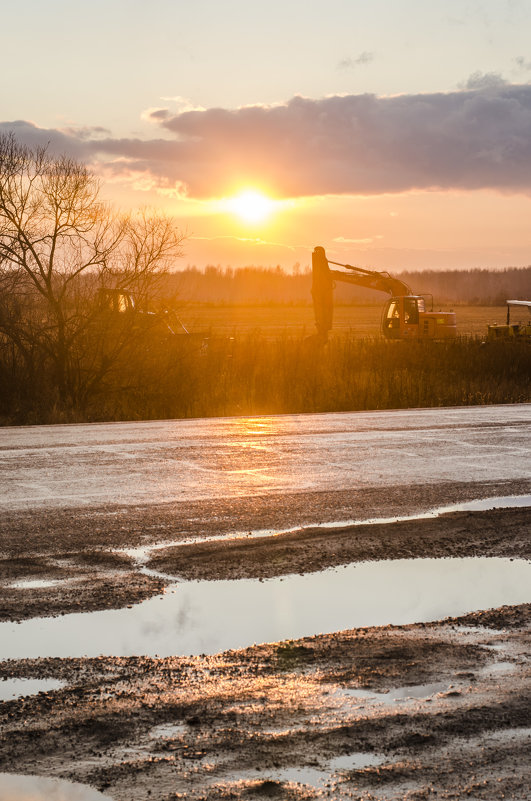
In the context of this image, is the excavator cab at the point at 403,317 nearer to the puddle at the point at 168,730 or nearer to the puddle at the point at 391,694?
the puddle at the point at 391,694

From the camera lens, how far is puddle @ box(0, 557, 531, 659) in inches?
224

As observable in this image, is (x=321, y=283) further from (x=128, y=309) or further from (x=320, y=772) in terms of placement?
(x=320, y=772)

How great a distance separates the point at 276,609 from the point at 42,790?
2.77m

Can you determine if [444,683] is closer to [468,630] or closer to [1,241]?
[468,630]

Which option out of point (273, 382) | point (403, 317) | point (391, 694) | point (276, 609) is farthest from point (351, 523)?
point (403, 317)

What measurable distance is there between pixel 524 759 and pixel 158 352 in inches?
885

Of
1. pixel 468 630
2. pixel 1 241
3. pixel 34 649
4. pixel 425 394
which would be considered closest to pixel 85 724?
pixel 34 649

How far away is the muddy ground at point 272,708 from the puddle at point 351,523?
0.98 feet

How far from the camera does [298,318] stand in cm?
10194

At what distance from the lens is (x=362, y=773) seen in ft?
12.8

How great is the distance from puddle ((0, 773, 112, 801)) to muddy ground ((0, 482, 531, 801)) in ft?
0.16

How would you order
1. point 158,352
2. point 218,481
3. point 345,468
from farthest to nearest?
point 158,352 < point 345,468 < point 218,481

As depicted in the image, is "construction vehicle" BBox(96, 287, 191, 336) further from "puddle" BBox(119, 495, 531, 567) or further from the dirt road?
the dirt road

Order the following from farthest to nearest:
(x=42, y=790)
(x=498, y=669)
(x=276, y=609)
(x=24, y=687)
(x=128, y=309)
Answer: (x=128, y=309)
(x=276, y=609)
(x=498, y=669)
(x=24, y=687)
(x=42, y=790)
